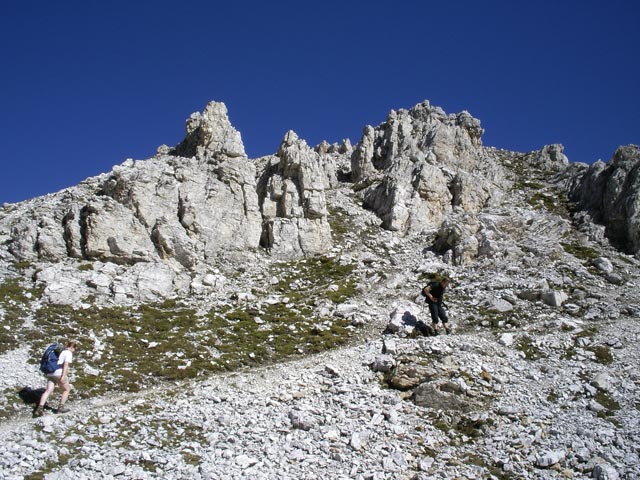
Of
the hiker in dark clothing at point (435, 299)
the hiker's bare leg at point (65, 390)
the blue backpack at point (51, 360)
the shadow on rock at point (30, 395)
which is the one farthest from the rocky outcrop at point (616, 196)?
the shadow on rock at point (30, 395)

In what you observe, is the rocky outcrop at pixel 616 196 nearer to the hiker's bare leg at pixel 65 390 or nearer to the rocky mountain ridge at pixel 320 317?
the rocky mountain ridge at pixel 320 317

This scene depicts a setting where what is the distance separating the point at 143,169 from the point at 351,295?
2236 cm

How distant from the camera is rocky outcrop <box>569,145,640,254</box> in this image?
4319cm

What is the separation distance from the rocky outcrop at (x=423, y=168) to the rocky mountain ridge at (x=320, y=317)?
0.38 metres

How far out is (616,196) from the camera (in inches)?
1870

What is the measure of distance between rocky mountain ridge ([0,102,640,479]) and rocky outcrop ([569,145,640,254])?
269 mm

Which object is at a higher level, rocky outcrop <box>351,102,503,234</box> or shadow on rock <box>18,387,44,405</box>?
rocky outcrop <box>351,102,503,234</box>

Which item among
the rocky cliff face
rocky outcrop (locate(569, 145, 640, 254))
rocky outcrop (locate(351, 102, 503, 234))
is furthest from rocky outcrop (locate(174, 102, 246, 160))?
rocky outcrop (locate(569, 145, 640, 254))

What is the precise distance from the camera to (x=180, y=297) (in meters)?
33.7

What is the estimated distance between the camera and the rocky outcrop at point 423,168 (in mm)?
52625

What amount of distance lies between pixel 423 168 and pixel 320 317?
31.0 meters

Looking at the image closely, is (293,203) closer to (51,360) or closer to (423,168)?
(423,168)

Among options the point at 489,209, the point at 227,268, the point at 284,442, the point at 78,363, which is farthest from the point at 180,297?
the point at 489,209

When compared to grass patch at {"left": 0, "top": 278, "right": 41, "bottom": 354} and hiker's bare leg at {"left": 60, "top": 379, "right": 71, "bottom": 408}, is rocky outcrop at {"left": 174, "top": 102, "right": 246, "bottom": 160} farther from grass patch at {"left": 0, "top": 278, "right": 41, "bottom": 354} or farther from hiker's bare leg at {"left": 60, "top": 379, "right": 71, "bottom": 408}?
hiker's bare leg at {"left": 60, "top": 379, "right": 71, "bottom": 408}
